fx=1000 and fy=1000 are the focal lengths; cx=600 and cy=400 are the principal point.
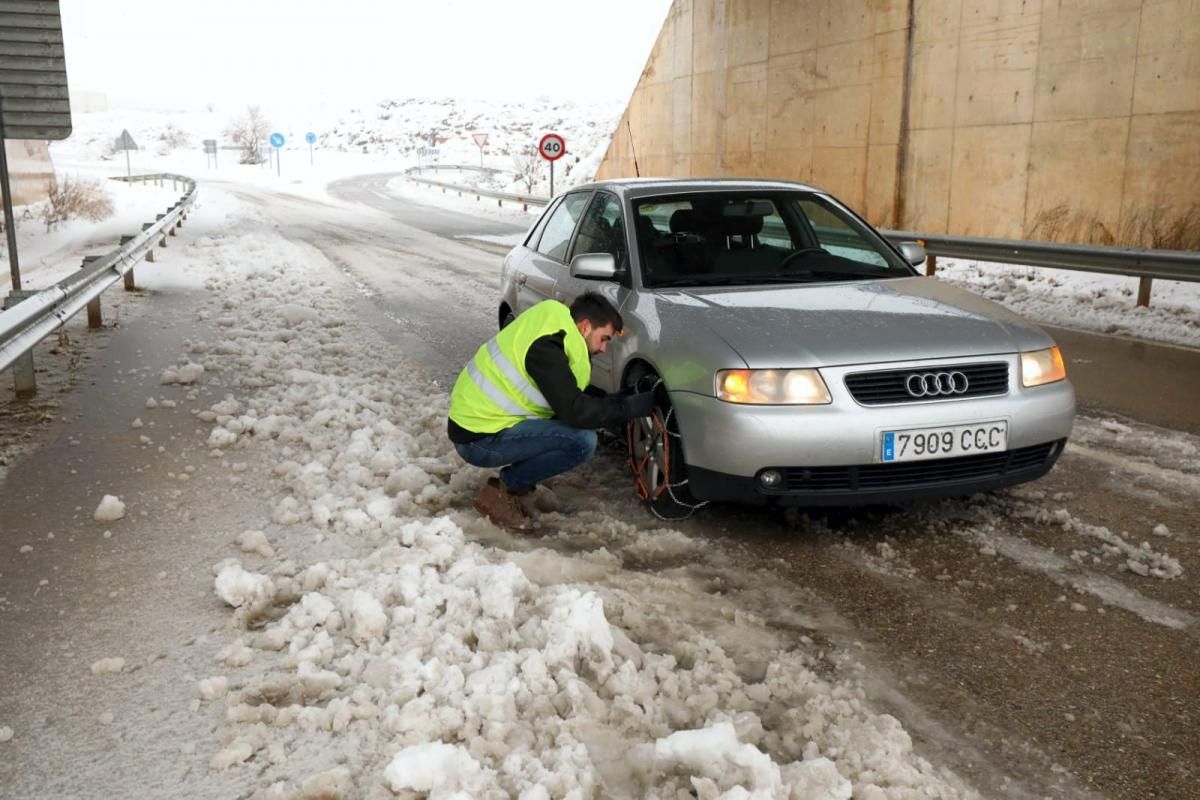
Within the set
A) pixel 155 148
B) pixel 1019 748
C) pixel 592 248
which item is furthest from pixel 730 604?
pixel 155 148

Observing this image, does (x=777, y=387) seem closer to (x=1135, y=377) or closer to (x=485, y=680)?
(x=485, y=680)

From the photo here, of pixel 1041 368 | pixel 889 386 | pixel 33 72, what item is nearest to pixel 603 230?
pixel 889 386

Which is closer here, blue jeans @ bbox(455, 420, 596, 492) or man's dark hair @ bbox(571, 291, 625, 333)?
man's dark hair @ bbox(571, 291, 625, 333)

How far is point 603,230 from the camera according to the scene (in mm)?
5680

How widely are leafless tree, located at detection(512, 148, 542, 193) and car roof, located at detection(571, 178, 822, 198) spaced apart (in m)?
30.7

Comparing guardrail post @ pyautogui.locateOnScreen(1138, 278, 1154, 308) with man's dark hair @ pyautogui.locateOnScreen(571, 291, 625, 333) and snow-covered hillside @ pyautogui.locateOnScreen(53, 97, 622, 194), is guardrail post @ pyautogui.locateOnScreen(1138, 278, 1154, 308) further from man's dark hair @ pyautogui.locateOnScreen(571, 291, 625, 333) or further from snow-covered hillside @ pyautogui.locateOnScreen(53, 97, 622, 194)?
snow-covered hillside @ pyautogui.locateOnScreen(53, 97, 622, 194)

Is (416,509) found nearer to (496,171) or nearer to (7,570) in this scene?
(7,570)

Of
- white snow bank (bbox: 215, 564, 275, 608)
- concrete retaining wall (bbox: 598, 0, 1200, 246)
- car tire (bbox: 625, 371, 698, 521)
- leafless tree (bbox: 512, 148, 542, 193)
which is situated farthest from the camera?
leafless tree (bbox: 512, 148, 542, 193)

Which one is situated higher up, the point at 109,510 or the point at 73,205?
the point at 73,205

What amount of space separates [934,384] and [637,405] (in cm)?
121

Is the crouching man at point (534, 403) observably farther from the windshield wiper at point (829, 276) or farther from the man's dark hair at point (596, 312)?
the windshield wiper at point (829, 276)

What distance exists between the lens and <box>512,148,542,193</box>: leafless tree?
1474 inches

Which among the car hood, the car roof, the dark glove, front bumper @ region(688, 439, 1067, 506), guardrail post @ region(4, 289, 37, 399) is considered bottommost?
guardrail post @ region(4, 289, 37, 399)

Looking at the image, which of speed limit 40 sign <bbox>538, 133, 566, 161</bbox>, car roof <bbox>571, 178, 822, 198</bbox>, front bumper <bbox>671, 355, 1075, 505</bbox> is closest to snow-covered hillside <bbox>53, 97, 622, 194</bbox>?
speed limit 40 sign <bbox>538, 133, 566, 161</bbox>
